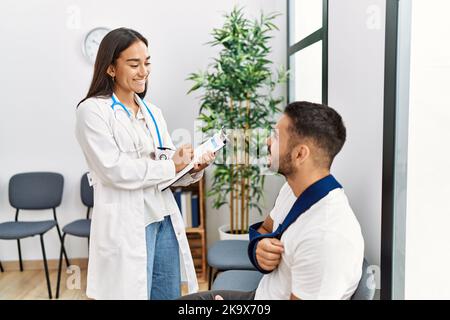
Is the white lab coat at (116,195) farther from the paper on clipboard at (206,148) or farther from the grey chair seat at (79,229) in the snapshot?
the grey chair seat at (79,229)

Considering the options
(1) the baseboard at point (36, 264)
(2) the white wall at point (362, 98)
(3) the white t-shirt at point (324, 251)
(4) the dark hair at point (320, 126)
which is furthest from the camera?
(1) the baseboard at point (36, 264)

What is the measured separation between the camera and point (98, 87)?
1.25 m

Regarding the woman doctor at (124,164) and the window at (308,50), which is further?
the window at (308,50)

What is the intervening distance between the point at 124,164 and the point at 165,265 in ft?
1.31

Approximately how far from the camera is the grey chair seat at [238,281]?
1576 mm

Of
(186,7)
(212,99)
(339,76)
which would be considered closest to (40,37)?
(186,7)

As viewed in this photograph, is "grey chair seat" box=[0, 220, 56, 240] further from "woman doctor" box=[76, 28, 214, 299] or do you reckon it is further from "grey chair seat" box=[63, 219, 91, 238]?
"woman doctor" box=[76, 28, 214, 299]

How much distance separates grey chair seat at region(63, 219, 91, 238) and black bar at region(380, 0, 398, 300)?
1.70 meters

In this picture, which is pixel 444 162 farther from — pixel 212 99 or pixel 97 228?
pixel 212 99

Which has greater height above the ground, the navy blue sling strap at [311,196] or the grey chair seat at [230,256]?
the navy blue sling strap at [311,196]

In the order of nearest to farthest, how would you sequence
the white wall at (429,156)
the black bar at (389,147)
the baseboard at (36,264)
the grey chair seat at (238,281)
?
the white wall at (429,156) < the black bar at (389,147) < the grey chair seat at (238,281) < the baseboard at (36,264)

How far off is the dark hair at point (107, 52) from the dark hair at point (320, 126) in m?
0.52

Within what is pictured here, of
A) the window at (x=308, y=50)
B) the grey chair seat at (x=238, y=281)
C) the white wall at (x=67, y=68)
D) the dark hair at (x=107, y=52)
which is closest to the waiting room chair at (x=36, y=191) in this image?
the white wall at (x=67, y=68)

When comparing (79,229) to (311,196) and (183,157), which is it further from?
(311,196)
